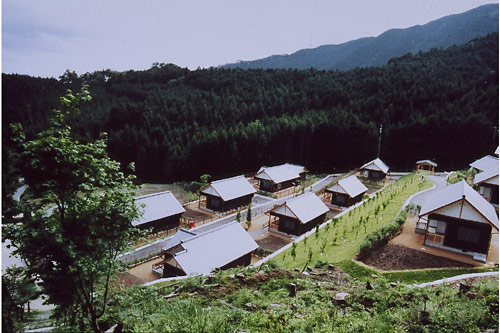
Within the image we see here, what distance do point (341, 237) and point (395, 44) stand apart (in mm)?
146326

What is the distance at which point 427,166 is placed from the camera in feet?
137

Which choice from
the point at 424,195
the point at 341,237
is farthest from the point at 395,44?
the point at 341,237

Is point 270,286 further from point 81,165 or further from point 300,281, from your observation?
point 81,165

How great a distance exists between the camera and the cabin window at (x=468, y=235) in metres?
15.3

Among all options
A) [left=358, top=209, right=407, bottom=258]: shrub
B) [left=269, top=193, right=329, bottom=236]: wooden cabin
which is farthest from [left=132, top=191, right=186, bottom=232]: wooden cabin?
[left=358, top=209, right=407, bottom=258]: shrub

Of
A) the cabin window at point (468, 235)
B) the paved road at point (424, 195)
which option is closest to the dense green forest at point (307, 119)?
the paved road at point (424, 195)

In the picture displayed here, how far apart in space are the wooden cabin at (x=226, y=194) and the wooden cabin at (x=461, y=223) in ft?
56.0

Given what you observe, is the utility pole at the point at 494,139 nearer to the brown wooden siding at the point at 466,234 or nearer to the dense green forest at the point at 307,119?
the dense green forest at the point at 307,119

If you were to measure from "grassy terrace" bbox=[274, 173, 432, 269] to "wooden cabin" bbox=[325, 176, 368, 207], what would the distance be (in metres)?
3.20

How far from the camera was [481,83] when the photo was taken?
52.4 metres

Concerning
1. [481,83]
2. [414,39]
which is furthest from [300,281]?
[414,39]

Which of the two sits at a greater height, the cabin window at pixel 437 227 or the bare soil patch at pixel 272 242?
the cabin window at pixel 437 227

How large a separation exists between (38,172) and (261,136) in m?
41.9

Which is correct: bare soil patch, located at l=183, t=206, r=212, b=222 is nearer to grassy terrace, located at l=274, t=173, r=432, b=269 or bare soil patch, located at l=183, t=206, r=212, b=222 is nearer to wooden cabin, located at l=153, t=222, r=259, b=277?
wooden cabin, located at l=153, t=222, r=259, b=277
